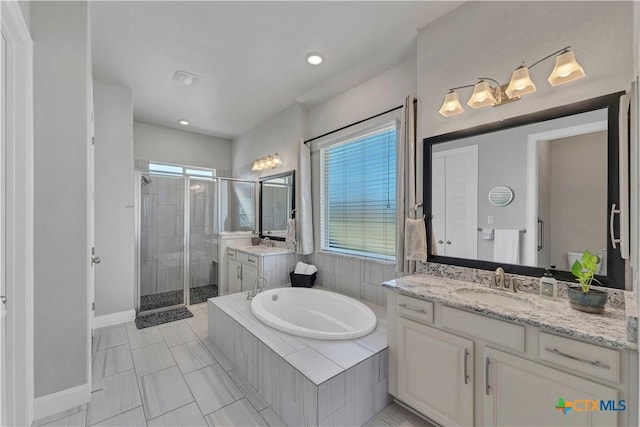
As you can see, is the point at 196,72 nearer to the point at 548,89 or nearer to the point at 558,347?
the point at 548,89

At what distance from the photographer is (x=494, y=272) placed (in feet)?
5.71

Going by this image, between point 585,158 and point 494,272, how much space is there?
820 mm

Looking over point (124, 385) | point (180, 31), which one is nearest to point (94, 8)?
point (180, 31)

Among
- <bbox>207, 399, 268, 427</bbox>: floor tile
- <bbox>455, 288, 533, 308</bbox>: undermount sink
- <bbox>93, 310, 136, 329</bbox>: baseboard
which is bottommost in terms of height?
<bbox>207, 399, 268, 427</bbox>: floor tile

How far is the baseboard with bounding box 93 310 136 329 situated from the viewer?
2969 millimetres

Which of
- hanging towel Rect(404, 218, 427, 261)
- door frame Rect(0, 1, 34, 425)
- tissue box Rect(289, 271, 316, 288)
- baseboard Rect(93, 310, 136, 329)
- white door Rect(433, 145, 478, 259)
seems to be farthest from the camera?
tissue box Rect(289, 271, 316, 288)

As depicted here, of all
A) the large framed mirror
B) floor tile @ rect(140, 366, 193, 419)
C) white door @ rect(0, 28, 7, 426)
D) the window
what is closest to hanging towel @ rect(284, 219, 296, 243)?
the large framed mirror

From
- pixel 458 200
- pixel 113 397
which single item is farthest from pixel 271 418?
pixel 458 200

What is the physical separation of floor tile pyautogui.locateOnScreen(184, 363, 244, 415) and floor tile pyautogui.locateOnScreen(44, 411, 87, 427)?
0.61 m

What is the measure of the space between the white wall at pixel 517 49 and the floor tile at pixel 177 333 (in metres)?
3.05

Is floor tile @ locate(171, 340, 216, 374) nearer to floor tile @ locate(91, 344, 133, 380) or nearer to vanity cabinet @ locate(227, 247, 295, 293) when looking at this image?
floor tile @ locate(91, 344, 133, 380)

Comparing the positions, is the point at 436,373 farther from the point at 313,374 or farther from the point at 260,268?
the point at 260,268

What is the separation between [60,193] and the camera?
5.62ft

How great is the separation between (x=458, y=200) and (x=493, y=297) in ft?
2.31
